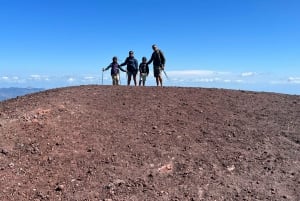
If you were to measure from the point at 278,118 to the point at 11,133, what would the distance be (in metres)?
7.86

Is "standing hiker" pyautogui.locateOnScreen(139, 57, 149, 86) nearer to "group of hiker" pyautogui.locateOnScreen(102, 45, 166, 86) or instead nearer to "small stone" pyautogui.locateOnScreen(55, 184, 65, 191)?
"group of hiker" pyautogui.locateOnScreen(102, 45, 166, 86)

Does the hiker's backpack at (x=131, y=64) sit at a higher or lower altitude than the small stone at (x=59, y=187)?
higher

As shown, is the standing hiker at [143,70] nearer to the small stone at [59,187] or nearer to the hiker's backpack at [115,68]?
the hiker's backpack at [115,68]

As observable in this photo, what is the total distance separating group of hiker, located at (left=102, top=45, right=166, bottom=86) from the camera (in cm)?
1878

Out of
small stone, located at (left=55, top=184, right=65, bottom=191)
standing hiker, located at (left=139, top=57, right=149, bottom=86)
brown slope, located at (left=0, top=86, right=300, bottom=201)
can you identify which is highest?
standing hiker, located at (left=139, top=57, right=149, bottom=86)

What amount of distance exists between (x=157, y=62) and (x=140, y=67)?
0.96 metres

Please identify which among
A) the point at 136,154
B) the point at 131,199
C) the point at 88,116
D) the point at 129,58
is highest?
the point at 129,58

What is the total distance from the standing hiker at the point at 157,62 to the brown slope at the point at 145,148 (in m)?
4.45

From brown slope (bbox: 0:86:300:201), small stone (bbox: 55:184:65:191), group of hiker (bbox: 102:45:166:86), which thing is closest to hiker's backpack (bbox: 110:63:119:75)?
group of hiker (bbox: 102:45:166:86)

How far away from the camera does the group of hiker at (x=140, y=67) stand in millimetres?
18781

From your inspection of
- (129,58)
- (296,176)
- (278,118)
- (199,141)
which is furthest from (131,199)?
(129,58)

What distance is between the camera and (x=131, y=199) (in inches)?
338

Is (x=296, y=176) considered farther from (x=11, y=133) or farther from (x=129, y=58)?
(x=129, y=58)

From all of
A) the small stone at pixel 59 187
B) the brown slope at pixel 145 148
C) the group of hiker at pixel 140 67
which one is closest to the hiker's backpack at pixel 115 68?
the group of hiker at pixel 140 67
